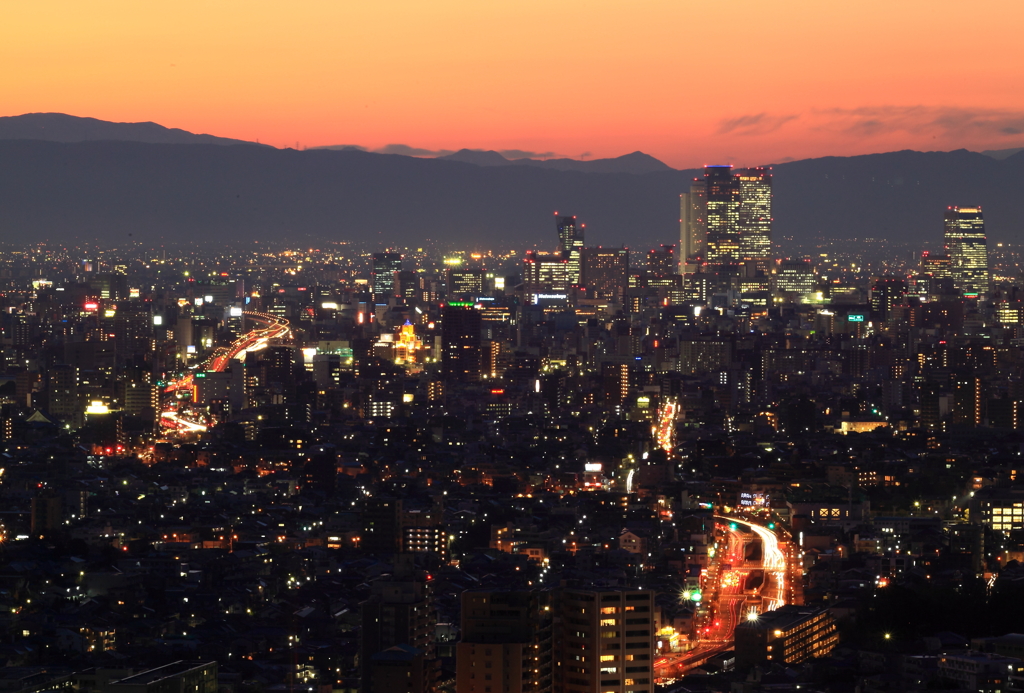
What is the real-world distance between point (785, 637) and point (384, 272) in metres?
88.4

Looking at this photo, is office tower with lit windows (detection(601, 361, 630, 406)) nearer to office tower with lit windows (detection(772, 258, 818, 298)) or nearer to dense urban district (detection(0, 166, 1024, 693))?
dense urban district (detection(0, 166, 1024, 693))

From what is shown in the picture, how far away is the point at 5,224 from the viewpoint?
12850 cm

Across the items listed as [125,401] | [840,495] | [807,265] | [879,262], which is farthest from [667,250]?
[840,495]

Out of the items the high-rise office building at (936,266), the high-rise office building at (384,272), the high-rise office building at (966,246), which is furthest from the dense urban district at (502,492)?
the high-rise office building at (966,246)

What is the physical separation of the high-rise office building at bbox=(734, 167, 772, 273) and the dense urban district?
21.2m

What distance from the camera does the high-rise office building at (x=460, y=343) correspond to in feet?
250

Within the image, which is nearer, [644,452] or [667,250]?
[644,452]

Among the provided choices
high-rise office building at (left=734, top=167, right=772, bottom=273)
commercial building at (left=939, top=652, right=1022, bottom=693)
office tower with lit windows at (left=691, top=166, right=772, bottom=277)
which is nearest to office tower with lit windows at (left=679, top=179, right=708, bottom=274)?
office tower with lit windows at (left=691, top=166, right=772, bottom=277)

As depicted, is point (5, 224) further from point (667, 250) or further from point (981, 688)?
point (981, 688)

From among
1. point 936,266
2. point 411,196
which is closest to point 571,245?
point 936,266

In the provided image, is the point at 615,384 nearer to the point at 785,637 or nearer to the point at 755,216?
the point at 785,637

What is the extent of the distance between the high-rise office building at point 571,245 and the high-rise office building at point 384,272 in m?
10.9

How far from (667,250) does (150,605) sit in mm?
97654

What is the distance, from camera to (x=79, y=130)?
450 feet
